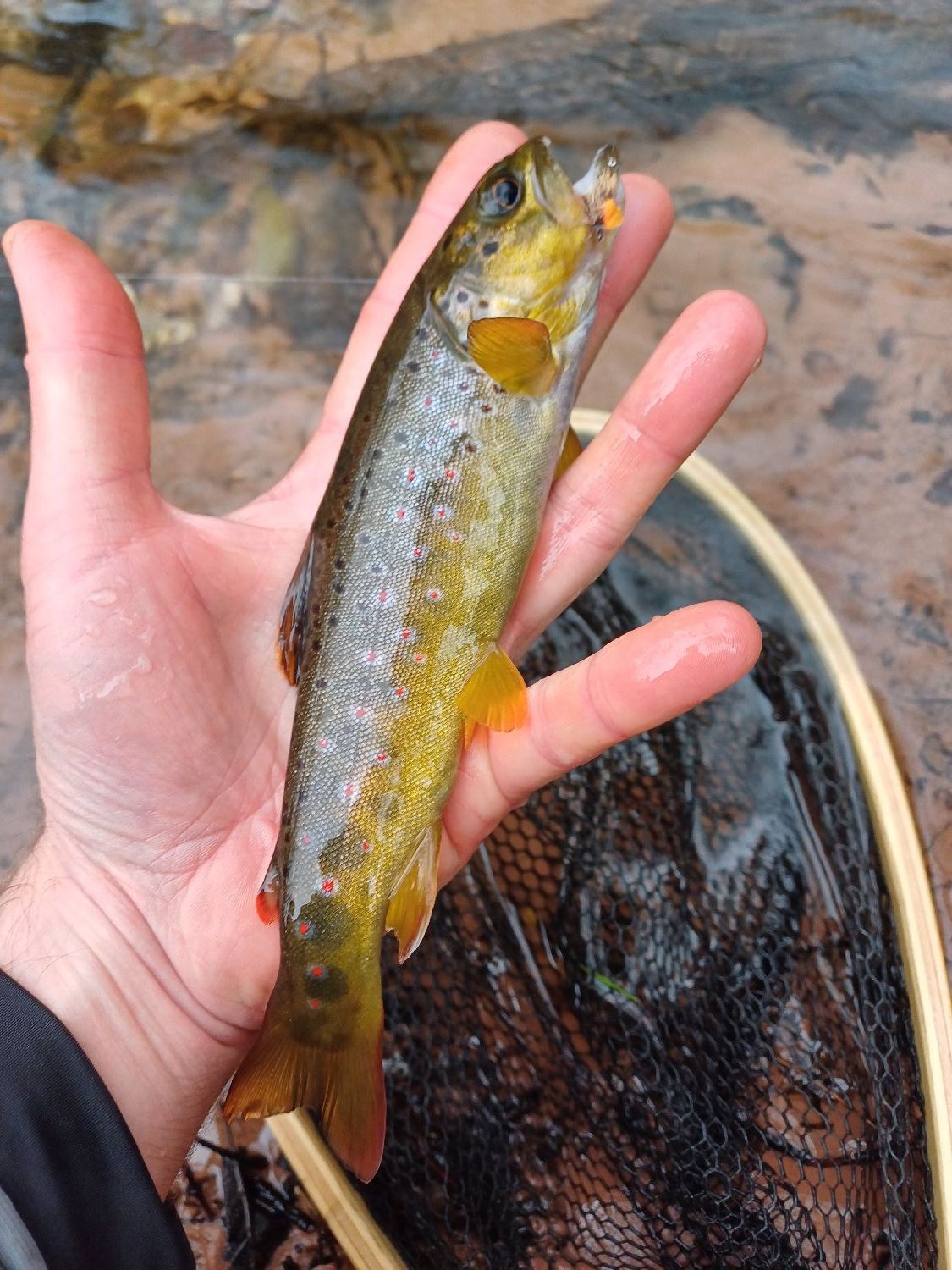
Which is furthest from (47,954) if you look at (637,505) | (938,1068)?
(938,1068)

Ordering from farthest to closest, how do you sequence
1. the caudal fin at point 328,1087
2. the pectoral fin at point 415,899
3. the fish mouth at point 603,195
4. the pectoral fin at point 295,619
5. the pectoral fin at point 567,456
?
1. the pectoral fin at point 567,456
2. the fish mouth at point 603,195
3. the pectoral fin at point 295,619
4. the pectoral fin at point 415,899
5. the caudal fin at point 328,1087

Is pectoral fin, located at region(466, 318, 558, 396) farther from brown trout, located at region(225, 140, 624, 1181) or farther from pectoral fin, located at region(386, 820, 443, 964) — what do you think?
pectoral fin, located at region(386, 820, 443, 964)

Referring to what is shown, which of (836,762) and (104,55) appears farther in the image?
(104,55)

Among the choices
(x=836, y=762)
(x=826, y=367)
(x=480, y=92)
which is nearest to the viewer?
(x=836, y=762)

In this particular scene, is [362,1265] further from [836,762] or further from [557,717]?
[836,762]

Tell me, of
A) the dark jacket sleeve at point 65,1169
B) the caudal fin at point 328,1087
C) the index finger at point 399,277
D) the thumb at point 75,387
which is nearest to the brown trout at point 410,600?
the caudal fin at point 328,1087

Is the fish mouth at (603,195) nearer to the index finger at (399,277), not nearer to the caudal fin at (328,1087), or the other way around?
A: the index finger at (399,277)
